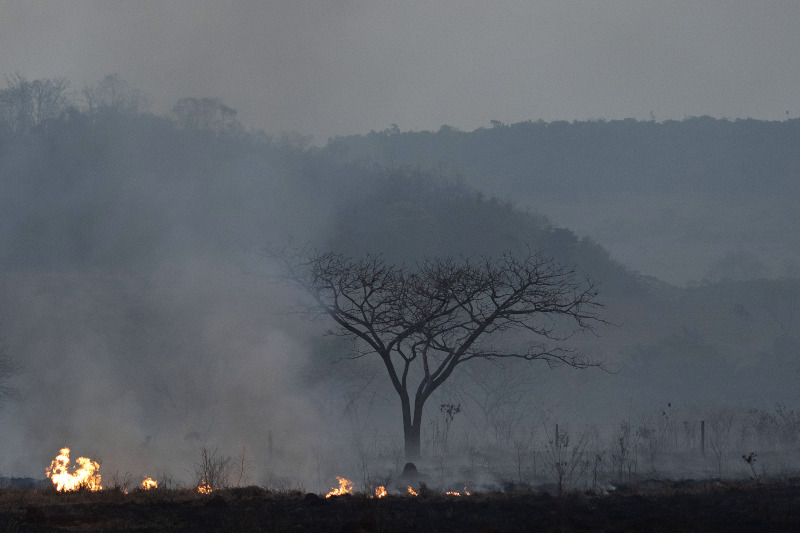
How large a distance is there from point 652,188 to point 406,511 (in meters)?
174

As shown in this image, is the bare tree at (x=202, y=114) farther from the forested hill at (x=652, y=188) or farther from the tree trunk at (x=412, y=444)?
the tree trunk at (x=412, y=444)

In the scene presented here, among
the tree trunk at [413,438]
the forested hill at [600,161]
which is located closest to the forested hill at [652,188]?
the forested hill at [600,161]

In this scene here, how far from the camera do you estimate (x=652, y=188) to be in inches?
7052

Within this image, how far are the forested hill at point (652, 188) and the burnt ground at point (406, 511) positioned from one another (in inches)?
4346

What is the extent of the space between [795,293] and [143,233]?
64.7m

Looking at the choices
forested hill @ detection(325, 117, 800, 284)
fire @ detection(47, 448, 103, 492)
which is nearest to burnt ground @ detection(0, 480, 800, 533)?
fire @ detection(47, 448, 103, 492)

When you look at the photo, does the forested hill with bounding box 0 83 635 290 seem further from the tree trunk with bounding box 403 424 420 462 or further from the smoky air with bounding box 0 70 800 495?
the tree trunk with bounding box 403 424 420 462

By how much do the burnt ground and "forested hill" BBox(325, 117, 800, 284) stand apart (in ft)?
362

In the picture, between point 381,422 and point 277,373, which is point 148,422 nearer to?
point 277,373

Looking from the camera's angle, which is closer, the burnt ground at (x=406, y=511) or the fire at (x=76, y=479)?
the burnt ground at (x=406, y=511)

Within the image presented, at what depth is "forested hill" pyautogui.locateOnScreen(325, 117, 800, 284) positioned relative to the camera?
465 feet

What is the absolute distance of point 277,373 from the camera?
5031 centimetres

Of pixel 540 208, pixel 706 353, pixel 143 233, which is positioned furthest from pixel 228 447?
pixel 540 208

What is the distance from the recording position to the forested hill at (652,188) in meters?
142
